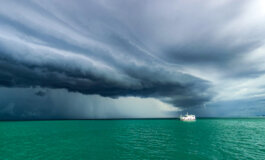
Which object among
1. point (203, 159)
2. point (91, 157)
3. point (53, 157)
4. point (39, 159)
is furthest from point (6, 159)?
point (203, 159)

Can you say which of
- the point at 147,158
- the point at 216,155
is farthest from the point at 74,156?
the point at 216,155

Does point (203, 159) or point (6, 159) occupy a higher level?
point (203, 159)

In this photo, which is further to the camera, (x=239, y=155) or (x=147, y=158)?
(x=239, y=155)

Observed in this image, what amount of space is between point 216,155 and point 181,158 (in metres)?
9.29

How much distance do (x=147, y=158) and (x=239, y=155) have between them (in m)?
22.5

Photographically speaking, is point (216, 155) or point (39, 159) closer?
point (39, 159)

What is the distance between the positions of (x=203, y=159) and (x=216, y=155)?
5162 millimetres

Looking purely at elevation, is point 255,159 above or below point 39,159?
above

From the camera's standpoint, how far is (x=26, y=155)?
99.6ft

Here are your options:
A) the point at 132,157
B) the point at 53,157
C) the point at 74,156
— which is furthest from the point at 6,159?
the point at 132,157

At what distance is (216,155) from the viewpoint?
30.4 m

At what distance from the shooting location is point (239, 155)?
30.4 m

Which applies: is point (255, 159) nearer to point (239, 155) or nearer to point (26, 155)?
point (239, 155)

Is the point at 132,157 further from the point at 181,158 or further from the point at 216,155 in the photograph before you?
the point at 216,155
